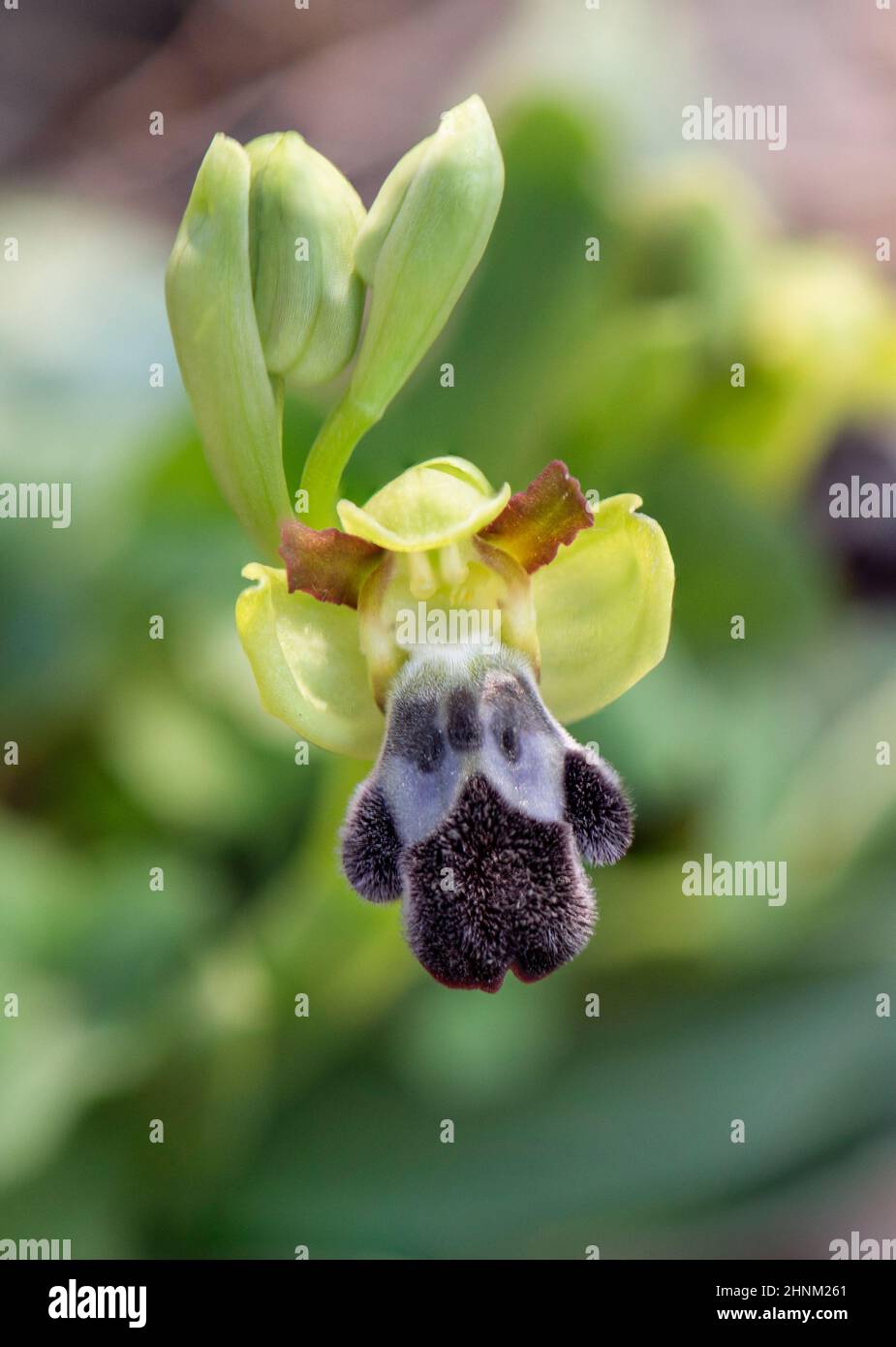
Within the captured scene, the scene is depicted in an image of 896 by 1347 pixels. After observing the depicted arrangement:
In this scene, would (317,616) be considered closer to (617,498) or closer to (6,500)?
(617,498)

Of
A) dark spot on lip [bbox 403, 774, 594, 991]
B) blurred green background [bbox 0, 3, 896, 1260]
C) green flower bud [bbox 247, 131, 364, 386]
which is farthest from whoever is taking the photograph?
blurred green background [bbox 0, 3, 896, 1260]

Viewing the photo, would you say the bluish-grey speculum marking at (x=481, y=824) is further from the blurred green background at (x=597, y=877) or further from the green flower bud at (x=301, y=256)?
the blurred green background at (x=597, y=877)

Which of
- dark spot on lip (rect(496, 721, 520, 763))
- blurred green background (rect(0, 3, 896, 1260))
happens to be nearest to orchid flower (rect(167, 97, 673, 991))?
dark spot on lip (rect(496, 721, 520, 763))

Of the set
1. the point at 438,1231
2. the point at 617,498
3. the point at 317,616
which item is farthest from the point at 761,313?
the point at 438,1231

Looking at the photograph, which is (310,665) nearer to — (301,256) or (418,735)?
(418,735)

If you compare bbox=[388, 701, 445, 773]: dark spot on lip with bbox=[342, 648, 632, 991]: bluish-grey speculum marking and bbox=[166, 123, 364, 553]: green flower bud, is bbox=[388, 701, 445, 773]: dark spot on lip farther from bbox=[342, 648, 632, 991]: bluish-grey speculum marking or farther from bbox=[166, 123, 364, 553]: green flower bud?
bbox=[166, 123, 364, 553]: green flower bud

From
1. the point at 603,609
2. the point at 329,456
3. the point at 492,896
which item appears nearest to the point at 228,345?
the point at 329,456
